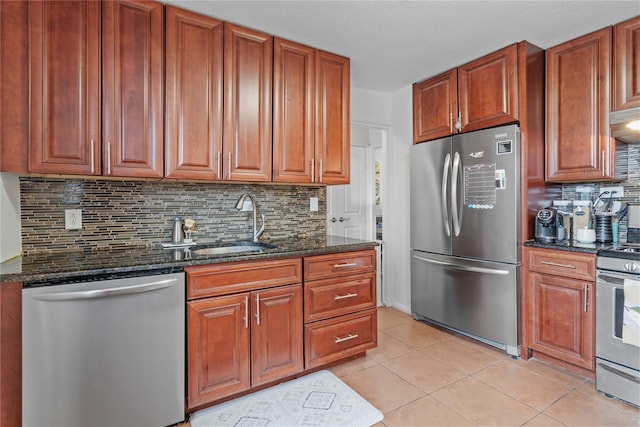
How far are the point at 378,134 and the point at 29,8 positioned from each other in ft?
10.9

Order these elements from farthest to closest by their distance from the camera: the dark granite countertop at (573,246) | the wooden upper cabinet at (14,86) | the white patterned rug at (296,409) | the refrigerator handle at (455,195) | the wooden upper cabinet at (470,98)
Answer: the refrigerator handle at (455,195)
the wooden upper cabinet at (470,98)
the dark granite countertop at (573,246)
the white patterned rug at (296,409)
the wooden upper cabinet at (14,86)

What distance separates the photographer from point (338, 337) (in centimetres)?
237

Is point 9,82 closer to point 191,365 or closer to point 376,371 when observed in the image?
point 191,365

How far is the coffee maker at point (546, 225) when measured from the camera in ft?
8.13

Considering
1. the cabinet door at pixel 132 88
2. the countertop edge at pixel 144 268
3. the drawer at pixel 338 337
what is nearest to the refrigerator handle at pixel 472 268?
the drawer at pixel 338 337

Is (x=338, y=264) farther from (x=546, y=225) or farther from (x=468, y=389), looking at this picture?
(x=546, y=225)

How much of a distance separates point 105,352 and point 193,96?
150 centimetres

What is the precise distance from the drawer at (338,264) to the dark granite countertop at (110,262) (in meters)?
0.05

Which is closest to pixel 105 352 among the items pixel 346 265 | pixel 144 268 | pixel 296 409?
pixel 144 268

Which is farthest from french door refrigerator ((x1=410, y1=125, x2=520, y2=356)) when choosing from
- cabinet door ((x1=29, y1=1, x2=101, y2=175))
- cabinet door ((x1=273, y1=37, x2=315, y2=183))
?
cabinet door ((x1=29, y1=1, x2=101, y2=175))

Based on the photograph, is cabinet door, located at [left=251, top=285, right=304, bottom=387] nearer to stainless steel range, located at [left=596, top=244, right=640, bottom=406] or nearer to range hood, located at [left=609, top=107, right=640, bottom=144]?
stainless steel range, located at [left=596, top=244, right=640, bottom=406]

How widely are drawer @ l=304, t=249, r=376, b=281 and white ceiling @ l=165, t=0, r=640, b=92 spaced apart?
1.57m

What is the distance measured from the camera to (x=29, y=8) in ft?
5.49

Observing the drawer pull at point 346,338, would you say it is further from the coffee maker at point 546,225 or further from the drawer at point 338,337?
the coffee maker at point 546,225
